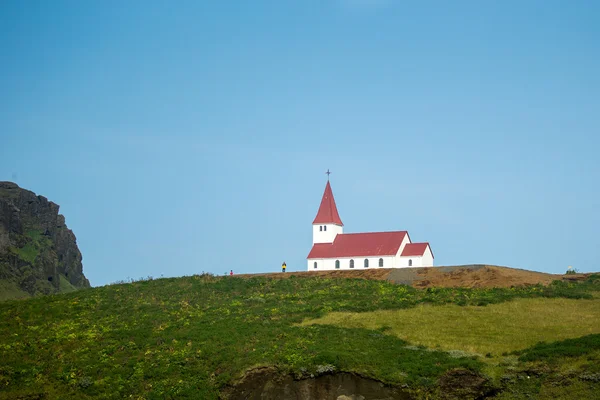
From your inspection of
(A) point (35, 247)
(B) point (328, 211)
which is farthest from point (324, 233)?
(A) point (35, 247)

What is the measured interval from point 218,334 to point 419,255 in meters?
36.0

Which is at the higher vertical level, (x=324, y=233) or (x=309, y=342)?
(x=324, y=233)

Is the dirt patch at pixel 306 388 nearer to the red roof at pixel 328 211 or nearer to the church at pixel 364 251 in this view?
the church at pixel 364 251

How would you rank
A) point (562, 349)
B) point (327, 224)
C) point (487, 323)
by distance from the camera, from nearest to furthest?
point (562, 349) → point (487, 323) → point (327, 224)

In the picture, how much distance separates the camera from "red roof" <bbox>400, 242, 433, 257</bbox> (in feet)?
234

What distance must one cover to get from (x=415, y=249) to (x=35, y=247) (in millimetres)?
89963

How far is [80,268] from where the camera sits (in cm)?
15388

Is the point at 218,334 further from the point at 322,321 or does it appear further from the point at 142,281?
the point at 142,281

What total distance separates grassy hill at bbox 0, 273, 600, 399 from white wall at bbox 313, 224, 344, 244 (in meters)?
29.8

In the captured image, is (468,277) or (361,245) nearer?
(468,277)

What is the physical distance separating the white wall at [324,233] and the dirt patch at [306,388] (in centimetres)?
4540

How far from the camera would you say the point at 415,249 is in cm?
7169

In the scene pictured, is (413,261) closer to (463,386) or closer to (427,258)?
(427,258)

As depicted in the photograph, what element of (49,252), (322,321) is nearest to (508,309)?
(322,321)
